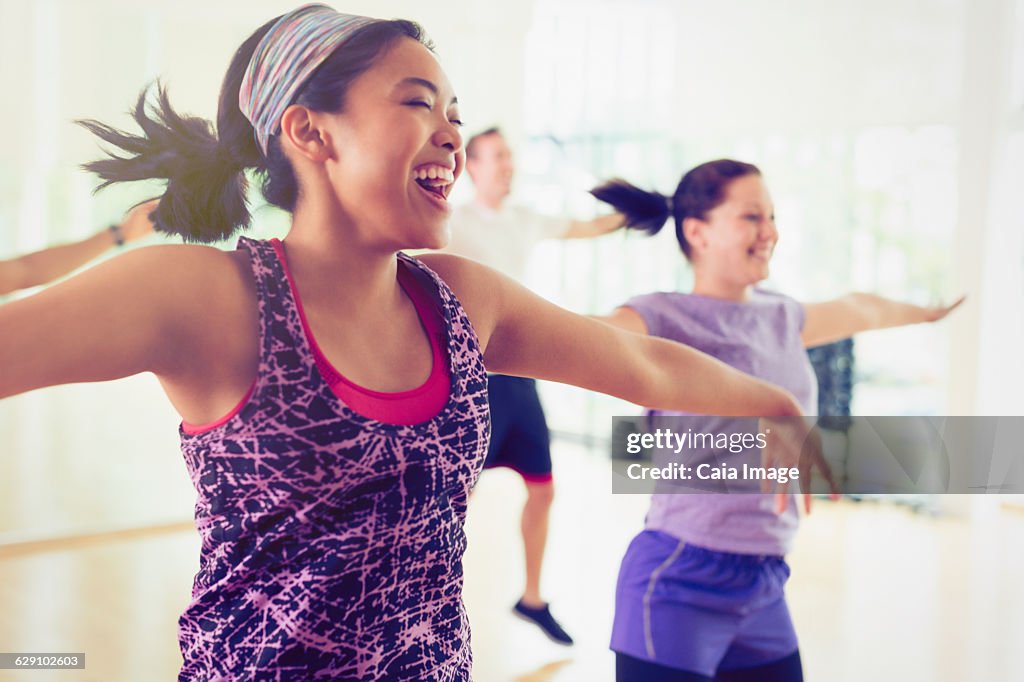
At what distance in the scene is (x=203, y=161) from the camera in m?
1.08

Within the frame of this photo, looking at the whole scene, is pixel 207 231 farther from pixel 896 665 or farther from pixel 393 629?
pixel 896 665

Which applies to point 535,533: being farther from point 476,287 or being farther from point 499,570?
point 476,287

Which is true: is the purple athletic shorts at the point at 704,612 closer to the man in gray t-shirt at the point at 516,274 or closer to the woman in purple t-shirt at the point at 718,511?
the woman in purple t-shirt at the point at 718,511

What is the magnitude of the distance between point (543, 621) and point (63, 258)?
67.3 inches

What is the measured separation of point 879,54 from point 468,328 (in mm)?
4449

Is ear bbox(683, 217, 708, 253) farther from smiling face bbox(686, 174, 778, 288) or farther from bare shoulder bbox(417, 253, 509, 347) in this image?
bare shoulder bbox(417, 253, 509, 347)

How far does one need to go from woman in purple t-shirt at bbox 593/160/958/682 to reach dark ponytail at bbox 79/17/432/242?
0.81 m

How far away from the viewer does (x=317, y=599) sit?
937mm

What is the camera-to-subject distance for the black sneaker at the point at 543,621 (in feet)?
9.99

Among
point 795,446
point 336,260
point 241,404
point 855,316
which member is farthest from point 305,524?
point 855,316

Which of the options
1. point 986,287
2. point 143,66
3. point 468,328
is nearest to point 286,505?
point 468,328

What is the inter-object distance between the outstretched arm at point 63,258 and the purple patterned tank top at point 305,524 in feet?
3.96

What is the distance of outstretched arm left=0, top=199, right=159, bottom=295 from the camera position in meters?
2.03

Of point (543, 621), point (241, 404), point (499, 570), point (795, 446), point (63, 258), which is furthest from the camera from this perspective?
point (499, 570)
